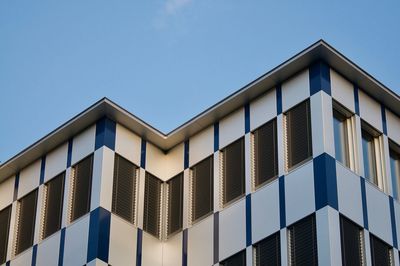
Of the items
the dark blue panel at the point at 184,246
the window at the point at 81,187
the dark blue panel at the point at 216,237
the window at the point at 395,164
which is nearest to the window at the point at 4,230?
the window at the point at 81,187

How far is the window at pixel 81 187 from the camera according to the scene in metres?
44.2

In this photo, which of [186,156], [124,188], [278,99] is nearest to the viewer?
[278,99]

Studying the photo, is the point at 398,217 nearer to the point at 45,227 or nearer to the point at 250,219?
the point at 250,219

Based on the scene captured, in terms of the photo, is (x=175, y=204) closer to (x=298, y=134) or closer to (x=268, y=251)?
(x=268, y=251)

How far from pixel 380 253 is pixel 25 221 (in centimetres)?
1575

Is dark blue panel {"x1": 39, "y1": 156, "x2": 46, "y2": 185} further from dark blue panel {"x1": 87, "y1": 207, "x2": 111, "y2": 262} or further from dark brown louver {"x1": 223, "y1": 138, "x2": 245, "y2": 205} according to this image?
dark brown louver {"x1": 223, "y1": 138, "x2": 245, "y2": 205}

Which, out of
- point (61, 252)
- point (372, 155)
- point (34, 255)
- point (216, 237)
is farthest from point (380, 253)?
point (34, 255)

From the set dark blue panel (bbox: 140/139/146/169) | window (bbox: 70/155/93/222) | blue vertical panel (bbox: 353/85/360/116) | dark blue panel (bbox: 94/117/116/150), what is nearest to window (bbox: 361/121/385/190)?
blue vertical panel (bbox: 353/85/360/116)

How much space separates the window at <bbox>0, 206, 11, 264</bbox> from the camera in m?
47.7

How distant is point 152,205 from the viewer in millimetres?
45938

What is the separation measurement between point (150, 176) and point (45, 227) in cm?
491

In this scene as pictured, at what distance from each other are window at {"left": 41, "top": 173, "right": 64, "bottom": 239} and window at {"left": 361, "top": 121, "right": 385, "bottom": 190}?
41.8 ft

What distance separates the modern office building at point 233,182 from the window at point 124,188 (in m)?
0.07

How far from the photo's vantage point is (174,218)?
150 ft
